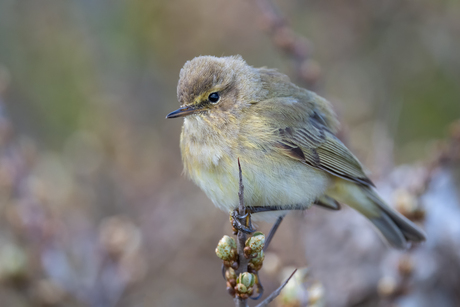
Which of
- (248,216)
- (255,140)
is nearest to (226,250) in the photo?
(248,216)

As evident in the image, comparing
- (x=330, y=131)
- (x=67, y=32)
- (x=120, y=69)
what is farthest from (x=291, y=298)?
(x=67, y=32)

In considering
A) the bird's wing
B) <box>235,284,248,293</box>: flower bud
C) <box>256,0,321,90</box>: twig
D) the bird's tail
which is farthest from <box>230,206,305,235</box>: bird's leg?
<box>256,0,321,90</box>: twig

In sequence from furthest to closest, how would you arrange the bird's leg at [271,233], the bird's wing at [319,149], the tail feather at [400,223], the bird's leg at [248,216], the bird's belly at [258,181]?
the tail feather at [400,223] → the bird's wing at [319,149] → the bird's leg at [271,233] → the bird's belly at [258,181] → the bird's leg at [248,216]

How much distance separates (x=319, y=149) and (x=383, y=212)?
101 centimetres

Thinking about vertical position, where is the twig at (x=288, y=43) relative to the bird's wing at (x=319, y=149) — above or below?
above

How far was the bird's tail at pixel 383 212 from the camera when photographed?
13.5ft

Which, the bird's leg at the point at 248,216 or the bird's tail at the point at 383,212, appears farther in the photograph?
the bird's tail at the point at 383,212

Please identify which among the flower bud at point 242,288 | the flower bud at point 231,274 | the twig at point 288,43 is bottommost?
the flower bud at point 242,288

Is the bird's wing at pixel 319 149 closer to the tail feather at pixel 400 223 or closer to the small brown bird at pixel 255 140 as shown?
the small brown bird at pixel 255 140

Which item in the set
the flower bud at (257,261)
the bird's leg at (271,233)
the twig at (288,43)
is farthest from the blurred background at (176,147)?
the flower bud at (257,261)

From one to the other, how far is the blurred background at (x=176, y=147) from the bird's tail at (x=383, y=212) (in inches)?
6.9

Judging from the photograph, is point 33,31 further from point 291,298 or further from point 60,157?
point 291,298

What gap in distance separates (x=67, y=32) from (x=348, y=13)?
4571 mm

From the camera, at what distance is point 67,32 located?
24.5 feet
